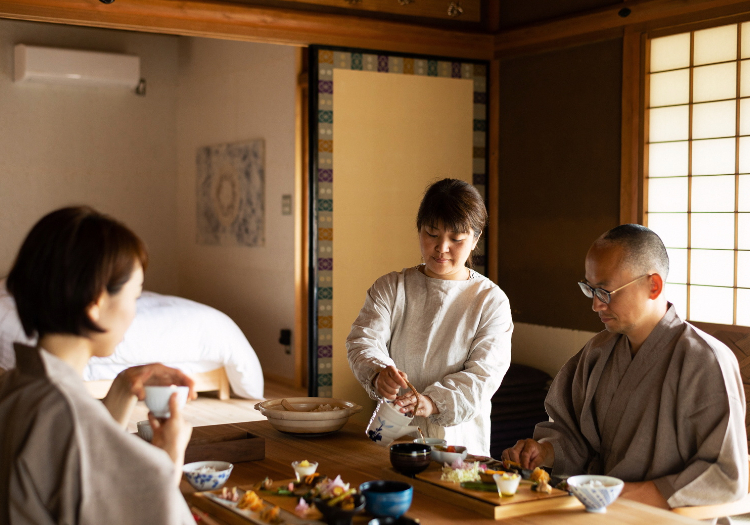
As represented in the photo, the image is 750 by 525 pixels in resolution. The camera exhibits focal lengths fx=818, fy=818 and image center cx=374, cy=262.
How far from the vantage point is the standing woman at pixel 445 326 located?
7.71ft

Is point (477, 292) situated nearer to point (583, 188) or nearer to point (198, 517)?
point (198, 517)

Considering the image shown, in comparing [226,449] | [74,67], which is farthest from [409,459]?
[74,67]

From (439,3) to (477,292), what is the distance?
9.12 feet

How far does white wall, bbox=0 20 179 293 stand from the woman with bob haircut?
6.81m

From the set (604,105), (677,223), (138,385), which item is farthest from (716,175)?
(138,385)

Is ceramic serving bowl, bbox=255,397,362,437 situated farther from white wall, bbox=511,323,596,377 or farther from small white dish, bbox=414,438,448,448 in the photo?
white wall, bbox=511,323,596,377

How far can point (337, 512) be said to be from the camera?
1.47m

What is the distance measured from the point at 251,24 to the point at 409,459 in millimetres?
3118

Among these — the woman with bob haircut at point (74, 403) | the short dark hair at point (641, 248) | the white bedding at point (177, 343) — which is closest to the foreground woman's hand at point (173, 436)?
the woman with bob haircut at point (74, 403)

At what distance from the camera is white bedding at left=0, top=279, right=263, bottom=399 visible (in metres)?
5.36

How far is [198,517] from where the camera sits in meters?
1.61

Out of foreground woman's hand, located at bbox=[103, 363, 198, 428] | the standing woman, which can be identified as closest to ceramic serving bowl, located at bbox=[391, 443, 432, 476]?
the standing woman

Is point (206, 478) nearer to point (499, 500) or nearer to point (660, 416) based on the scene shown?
point (499, 500)

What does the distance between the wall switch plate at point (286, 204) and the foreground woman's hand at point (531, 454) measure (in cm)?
456
